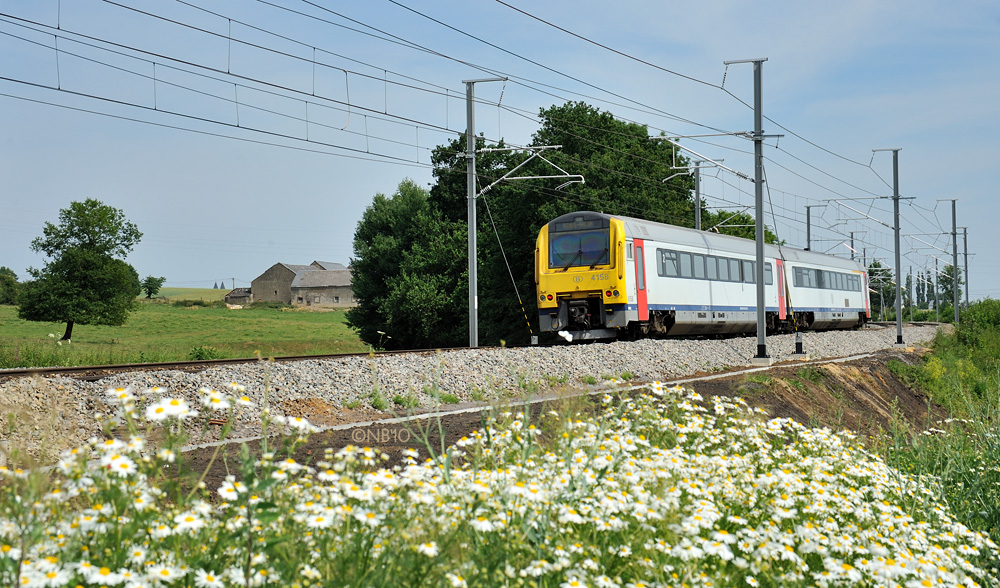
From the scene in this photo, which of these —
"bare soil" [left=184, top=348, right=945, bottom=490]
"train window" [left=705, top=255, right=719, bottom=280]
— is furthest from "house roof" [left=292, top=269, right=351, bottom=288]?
"bare soil" [left=184, top=348, right=945, bottom=490]

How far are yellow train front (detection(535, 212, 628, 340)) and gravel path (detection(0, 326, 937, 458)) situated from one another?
5.66ft

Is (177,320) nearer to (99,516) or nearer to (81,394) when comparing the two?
A: (81,394)

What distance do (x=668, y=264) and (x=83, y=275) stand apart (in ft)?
115

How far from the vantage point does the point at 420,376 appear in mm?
13203

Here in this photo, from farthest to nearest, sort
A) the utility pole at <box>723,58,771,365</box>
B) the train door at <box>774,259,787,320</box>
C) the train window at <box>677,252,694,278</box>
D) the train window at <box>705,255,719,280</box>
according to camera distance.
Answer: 1. the train door at <box>774,259,787,320</box>
2. the train window at <box>705,255,719,280</box>
3. the train window at <box>677,252,694,278</box>
4. the utility pole at <box>723,58,771,365</box>

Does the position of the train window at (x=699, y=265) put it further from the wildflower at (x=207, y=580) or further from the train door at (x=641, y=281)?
the wildflower at (x=207, y=580)

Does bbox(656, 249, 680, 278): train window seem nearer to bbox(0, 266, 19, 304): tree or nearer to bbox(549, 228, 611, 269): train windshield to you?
bbox(549, 228, 611, 269): train windshield

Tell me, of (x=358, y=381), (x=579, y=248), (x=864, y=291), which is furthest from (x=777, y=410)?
(x=864, y=291)

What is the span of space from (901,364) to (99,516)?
22622 millimetres

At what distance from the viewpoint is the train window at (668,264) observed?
23078 mm

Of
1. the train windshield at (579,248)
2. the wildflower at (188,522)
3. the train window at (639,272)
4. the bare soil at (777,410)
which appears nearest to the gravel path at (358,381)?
the bare soil at (777,410)

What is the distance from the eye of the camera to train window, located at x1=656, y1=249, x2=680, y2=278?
2308cm

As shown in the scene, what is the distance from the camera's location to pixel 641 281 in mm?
21984

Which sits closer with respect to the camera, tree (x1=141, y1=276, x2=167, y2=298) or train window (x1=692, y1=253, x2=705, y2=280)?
train window (x1=692, y1=253, x2=705, y2=280)
